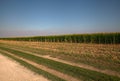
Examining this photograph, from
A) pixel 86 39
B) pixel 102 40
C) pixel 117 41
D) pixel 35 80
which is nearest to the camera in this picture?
pixel 35 80

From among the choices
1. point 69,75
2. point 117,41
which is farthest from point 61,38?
point 69,75

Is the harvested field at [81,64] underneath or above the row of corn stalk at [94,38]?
underneath

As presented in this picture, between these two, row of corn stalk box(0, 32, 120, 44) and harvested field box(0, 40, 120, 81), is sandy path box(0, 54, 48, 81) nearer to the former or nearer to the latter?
harvested field box(0, 40, 120, 81)

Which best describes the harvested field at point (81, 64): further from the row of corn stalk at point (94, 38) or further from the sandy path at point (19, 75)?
the row of corn stalk at point (94, 38)

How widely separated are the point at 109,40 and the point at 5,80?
96.6 feet

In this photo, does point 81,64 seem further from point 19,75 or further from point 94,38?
point 94,38

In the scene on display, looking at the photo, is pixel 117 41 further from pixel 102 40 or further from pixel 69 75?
pixel 69 75

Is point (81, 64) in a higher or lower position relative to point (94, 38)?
lower

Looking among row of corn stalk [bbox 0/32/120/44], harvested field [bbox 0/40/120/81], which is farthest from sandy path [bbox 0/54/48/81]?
row of corn stalk [bbox 0/32/120/44]

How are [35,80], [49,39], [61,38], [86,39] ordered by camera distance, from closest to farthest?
[35,80] → [86,39] → [61,38] → [49,39]

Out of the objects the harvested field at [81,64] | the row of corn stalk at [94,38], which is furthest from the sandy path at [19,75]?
the row of corn stalk at [94,38]

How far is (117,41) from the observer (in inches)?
1222

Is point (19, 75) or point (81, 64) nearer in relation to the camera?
point (19, 75)

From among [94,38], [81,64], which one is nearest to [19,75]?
[81,64]
